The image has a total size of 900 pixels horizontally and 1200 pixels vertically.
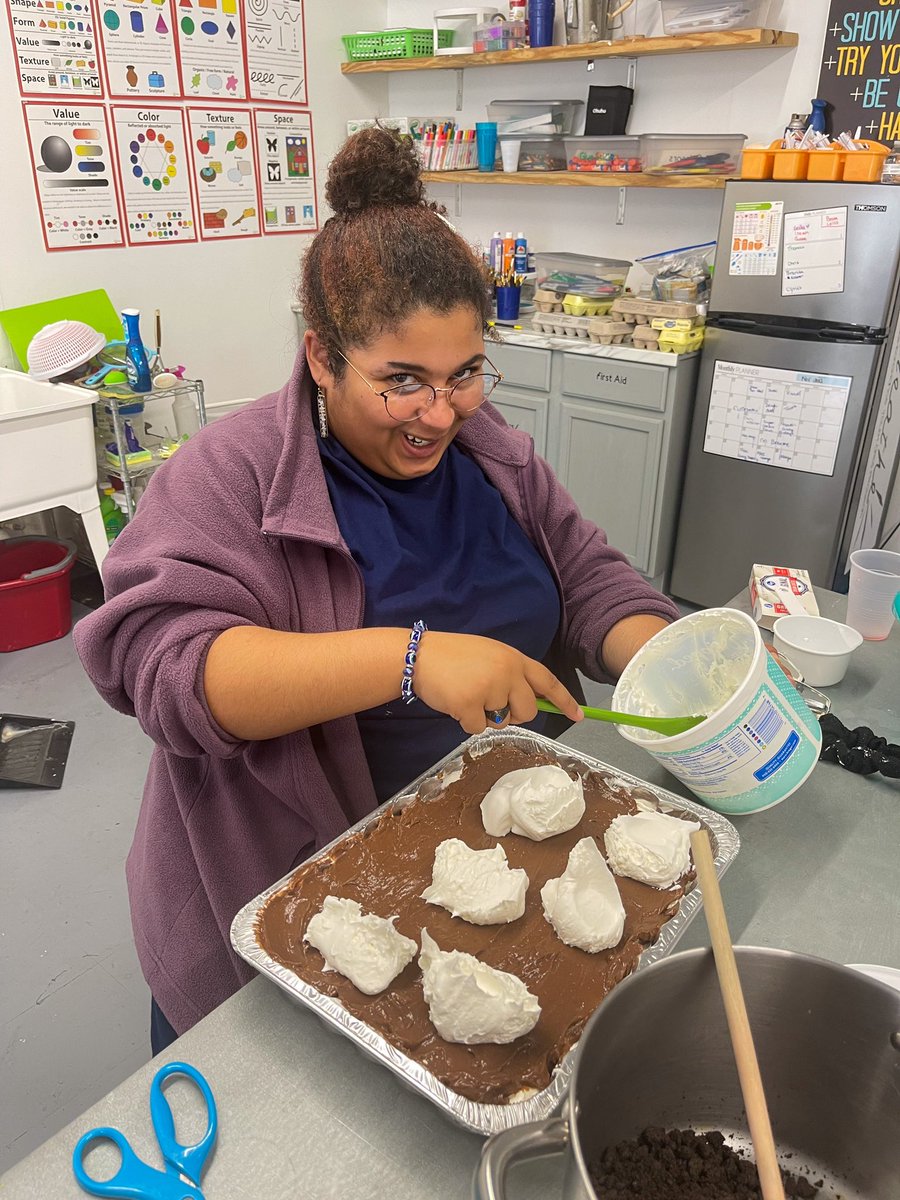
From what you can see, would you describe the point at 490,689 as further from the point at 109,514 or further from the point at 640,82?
the point at 640,82

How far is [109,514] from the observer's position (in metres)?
3.15

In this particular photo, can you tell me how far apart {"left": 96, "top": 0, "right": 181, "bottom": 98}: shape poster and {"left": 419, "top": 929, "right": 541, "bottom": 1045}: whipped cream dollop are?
11.5ft

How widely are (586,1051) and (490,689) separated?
0.39 m

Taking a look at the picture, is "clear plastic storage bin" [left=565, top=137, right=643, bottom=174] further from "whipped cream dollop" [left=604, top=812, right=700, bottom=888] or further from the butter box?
"whipped cream dollop" [left=604, top=812, right=700, bottom=888]

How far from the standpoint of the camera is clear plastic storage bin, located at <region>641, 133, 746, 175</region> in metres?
3.01

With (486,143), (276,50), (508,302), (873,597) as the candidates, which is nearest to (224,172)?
(276,50)

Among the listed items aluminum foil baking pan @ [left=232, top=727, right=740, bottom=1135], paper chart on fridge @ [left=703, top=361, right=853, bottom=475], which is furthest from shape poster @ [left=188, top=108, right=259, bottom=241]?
aluminum foil baking pan @ [left=232, top=727, right=740, bottom=1135]

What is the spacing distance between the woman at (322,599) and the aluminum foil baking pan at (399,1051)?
114mm

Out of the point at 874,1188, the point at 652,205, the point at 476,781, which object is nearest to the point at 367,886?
the point at 476,781

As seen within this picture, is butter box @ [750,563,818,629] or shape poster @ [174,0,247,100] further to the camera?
shape poster @ [174,0,247,100]

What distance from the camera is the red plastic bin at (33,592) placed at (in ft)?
9.43

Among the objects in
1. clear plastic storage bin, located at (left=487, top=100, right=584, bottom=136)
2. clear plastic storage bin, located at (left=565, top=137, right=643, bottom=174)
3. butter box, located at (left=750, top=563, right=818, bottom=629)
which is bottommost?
butter box, located at (left=750, top=563, right=818, bottom=629)

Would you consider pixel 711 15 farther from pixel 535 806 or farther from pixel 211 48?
pixel 535 806

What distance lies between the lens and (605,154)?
10.6ft
